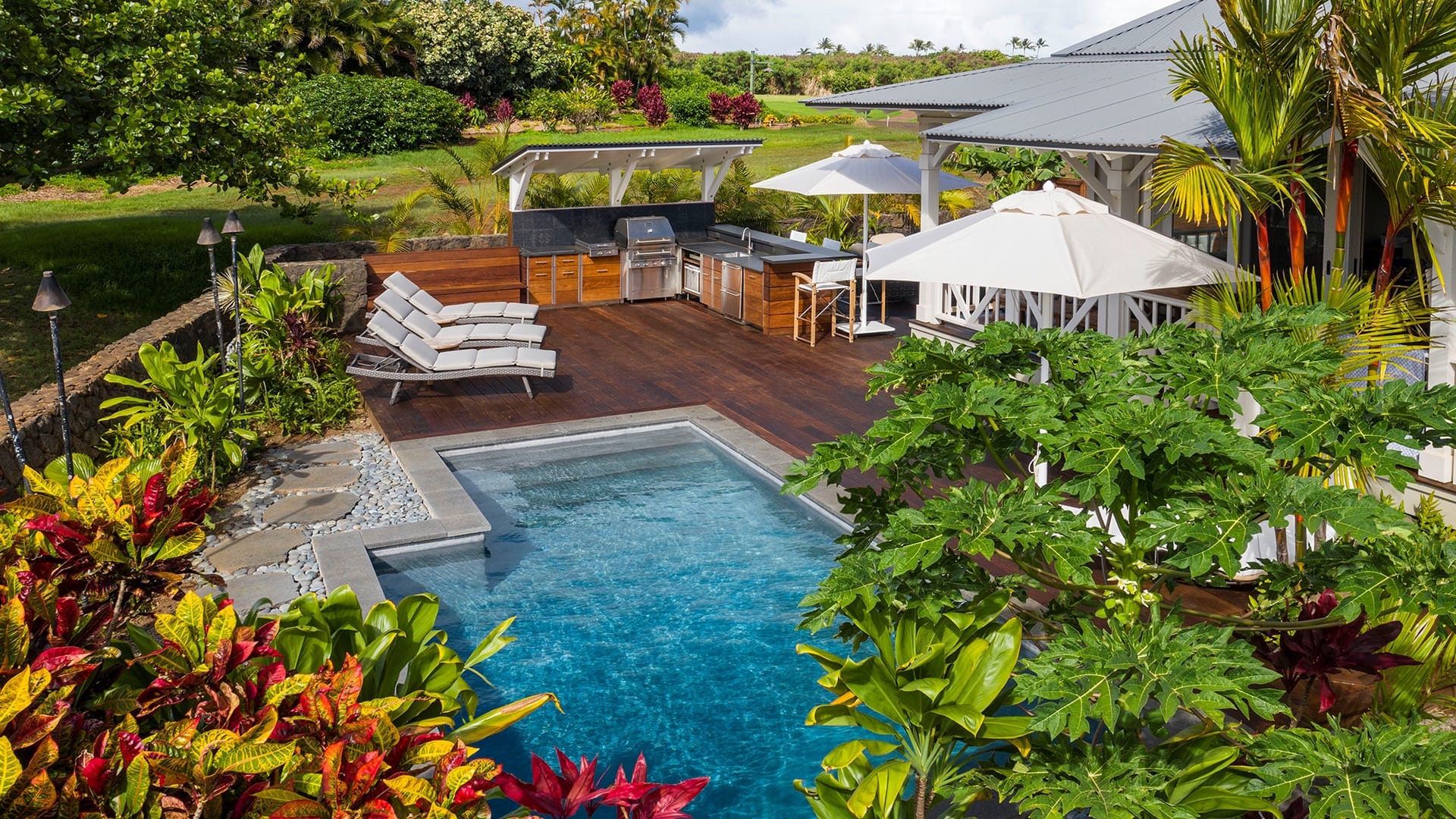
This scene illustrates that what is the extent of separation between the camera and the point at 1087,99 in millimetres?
9789

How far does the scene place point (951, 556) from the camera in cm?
374

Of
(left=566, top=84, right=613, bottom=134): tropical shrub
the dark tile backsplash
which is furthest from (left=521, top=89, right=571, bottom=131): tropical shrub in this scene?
the dark tile backsplash

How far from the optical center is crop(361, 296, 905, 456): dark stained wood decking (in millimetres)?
10219

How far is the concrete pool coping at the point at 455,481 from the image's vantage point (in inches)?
281

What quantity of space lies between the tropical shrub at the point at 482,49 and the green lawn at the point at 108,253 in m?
11.1

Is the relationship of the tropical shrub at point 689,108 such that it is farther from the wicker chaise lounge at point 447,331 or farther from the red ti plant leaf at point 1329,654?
the red ti plant leaf at point 1329,654

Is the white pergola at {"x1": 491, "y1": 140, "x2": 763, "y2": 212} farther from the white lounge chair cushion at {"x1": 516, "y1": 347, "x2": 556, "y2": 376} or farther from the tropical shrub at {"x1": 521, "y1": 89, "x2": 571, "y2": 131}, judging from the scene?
the tropical shrub at {"x1": 521, "y1": 89, "x2": 571, "y2": 131}

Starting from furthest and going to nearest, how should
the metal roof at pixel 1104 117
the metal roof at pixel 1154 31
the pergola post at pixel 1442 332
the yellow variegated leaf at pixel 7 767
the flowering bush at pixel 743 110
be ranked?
the flowering bush at pixel 743 110, the metal roof at pixel 1154 31, the metal roof at pixel 1104 117, the pergola post at pixel 1442 332, the yellow variegated leaf at pixel 7 767

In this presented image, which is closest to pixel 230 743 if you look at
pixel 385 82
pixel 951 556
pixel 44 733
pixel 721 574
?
Answer: pixel 44 733

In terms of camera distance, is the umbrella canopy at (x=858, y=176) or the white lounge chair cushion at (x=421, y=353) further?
the umbrella canopy at (x=858, y=176)

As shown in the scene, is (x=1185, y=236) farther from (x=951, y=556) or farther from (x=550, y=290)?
(x=951, y=556)

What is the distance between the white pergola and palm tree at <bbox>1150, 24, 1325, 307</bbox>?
9018 mm

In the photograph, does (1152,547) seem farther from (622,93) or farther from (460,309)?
(622,93)

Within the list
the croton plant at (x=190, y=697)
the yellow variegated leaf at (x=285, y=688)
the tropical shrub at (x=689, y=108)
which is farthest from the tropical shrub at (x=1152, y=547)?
the tropical shrub at (x=689, y=108)
